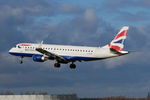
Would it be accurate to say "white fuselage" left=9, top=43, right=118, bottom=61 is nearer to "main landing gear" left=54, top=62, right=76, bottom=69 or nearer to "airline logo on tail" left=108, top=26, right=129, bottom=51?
"airline logo on tail" left=108, top=26, right=129, bottom=51

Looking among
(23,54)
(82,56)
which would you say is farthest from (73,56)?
(23,54)

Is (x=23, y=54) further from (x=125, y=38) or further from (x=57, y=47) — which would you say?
(x=125, y=38)

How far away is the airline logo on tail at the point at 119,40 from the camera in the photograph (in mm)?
126600

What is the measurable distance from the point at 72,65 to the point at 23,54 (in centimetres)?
1282

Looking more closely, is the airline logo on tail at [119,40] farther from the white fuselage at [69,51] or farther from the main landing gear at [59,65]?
the main landing gear at [59,65]

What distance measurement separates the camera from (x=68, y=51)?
130 meters

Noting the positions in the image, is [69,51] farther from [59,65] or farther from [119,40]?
[119,40]

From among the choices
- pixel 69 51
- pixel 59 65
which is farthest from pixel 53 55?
pixel 69 51

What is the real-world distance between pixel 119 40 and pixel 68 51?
42.9 feet

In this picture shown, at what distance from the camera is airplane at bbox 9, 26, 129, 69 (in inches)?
5007

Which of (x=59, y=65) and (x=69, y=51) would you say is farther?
(x=59, y=65)

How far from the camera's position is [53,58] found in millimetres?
130875

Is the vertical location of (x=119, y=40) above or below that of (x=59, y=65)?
above

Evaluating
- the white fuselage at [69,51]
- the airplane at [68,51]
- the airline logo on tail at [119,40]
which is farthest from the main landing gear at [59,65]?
the airline logo on tail at [119,40]
